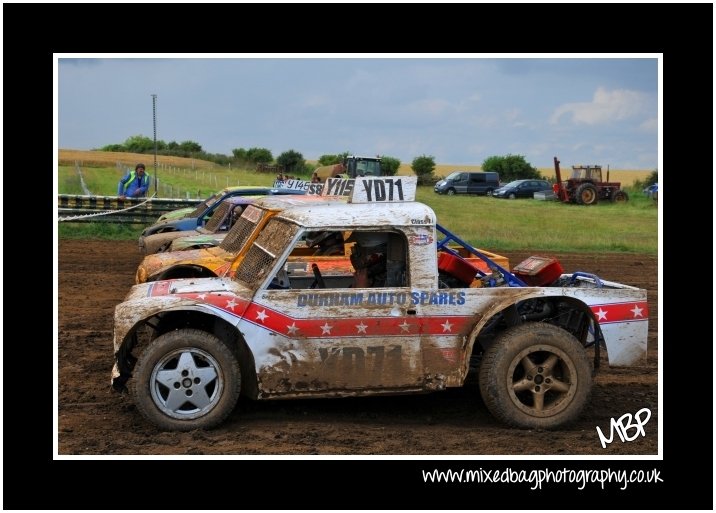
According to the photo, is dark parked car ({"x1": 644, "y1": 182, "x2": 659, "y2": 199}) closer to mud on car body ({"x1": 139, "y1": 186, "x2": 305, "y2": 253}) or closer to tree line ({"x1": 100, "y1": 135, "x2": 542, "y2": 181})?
tree line ({"x1": 100, "y1": 135, "x2": 542, "y2": 181})

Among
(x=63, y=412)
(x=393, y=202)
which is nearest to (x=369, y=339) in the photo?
(x=393, y=202)

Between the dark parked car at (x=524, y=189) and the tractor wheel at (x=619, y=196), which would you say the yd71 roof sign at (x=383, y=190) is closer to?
the tractor wheel at (x=619, y=196)

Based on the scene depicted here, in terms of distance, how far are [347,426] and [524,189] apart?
134ft

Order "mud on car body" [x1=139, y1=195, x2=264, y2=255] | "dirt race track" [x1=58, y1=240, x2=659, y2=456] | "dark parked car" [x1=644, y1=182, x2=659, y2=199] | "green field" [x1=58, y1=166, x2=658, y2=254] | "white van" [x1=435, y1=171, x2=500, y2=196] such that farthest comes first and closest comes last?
"white van" [x1=435, y1=171, x2=500, y2=196] → "dark parked car" [x1=644, y1=182, x2=659, y2=199] → "green field" [x1=58, y1=166, x2=658, y2=254] → "mud on car body" [x1=139, y1=195, x2=264, y2=255] → "dirt race track" [x1=58, y1=240, x2=659, y2=456]

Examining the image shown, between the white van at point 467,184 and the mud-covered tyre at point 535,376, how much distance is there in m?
42.7

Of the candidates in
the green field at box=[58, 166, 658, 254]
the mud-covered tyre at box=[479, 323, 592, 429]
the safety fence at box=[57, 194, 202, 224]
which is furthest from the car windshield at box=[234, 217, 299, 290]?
the safety fence at box=[57, 194, 202, 224]

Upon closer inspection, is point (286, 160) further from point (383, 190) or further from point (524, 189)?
point (383, 190)

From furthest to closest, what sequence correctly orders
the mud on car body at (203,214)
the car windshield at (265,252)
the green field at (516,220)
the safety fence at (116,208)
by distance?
the safety fence at (116,208)
the green field at (516,220)
the mud on car body at (203,214)
the car windshield at (265,252)

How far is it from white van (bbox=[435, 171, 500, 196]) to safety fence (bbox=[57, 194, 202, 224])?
26.2m

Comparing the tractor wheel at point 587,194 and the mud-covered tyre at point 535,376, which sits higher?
the tractor wheel at point 587,194

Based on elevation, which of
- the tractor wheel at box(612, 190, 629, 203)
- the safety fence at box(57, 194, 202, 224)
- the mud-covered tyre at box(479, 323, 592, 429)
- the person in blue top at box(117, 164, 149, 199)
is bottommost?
the mud-covered tyre at box(479, 323, 592, 429)

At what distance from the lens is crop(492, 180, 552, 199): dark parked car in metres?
46.8

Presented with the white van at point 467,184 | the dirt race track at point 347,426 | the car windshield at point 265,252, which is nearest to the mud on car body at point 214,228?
the dirt race track at point 347,426

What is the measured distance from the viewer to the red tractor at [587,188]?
40312 mm
